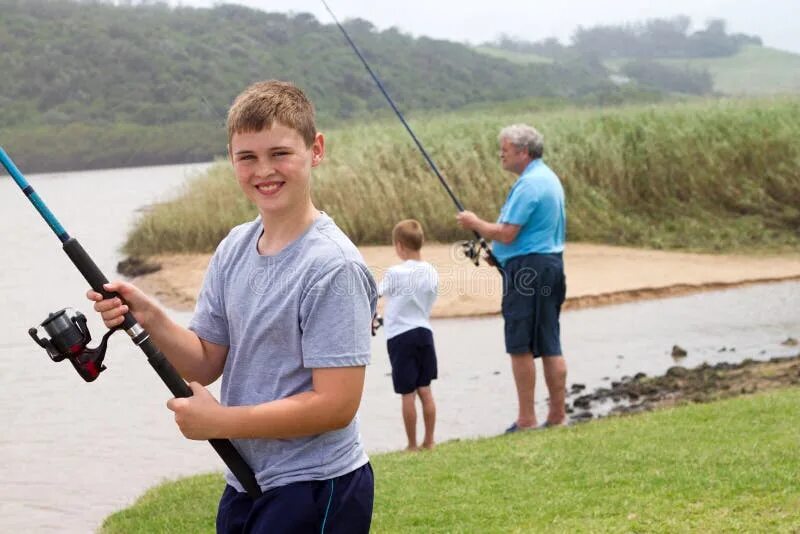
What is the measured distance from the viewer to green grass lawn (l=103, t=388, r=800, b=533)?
4.31 metres

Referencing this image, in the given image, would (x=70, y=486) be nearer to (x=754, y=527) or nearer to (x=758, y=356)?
(x=754, y=527)

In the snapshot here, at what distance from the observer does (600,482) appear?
4914mm

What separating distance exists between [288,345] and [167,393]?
7.75 m

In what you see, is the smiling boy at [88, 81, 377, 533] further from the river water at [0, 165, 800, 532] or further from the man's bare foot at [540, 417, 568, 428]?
the man's bare foot at [540, 417, 568, 428]

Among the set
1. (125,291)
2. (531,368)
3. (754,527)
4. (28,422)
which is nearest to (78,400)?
(28,422)

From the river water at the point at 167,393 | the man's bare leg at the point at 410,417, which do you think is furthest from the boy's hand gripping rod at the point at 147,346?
the man's bare leg at the point at 410,417

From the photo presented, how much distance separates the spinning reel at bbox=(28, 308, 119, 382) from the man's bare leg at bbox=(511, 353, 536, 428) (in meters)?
4.61

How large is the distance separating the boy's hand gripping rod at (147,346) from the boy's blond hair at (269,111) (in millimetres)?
450

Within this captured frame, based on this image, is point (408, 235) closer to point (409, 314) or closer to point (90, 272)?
point (409, 314)

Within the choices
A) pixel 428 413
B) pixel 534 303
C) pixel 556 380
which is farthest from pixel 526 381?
pixel 428 413

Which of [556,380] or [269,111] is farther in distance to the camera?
[556,380]

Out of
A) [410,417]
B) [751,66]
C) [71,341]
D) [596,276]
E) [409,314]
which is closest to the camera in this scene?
[71,341]

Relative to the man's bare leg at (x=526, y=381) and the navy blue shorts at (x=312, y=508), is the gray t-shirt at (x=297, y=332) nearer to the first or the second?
the navy blue shorts at (x=312, y=508)

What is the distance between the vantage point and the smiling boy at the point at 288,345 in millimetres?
2277
